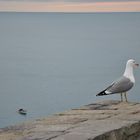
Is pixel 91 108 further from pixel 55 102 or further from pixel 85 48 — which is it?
pixel 85 48

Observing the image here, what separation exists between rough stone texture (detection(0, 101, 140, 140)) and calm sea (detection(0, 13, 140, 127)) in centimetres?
1486

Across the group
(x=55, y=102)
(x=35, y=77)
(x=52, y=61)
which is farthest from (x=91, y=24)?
(x=55, y=102)

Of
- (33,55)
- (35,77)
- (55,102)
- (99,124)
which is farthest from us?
(33,55)

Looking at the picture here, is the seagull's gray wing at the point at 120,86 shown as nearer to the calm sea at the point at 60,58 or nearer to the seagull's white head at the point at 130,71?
the seagull's white head at the point at 130,71

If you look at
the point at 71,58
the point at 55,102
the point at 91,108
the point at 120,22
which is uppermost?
the point at 120,22

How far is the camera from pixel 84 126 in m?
3.96

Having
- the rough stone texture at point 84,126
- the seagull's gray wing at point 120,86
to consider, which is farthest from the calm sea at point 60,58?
the rough stone texture at point 84,126

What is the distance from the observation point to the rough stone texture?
146 inches

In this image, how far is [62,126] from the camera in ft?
13.2

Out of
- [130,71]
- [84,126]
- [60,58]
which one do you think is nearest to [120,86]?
[130,71]

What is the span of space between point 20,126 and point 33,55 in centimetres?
5700

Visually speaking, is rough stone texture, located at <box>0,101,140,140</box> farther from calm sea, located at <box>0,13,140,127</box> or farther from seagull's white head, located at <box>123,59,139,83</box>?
calm sea, located at <box>0,13,140,127</box>

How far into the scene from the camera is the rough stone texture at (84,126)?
370cm

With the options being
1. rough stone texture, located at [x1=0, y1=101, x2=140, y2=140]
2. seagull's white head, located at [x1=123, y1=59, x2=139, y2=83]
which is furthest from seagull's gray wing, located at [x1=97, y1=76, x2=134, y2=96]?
rough stone texture, located at [x1=0, y1=101, x2=140, y2=140]
